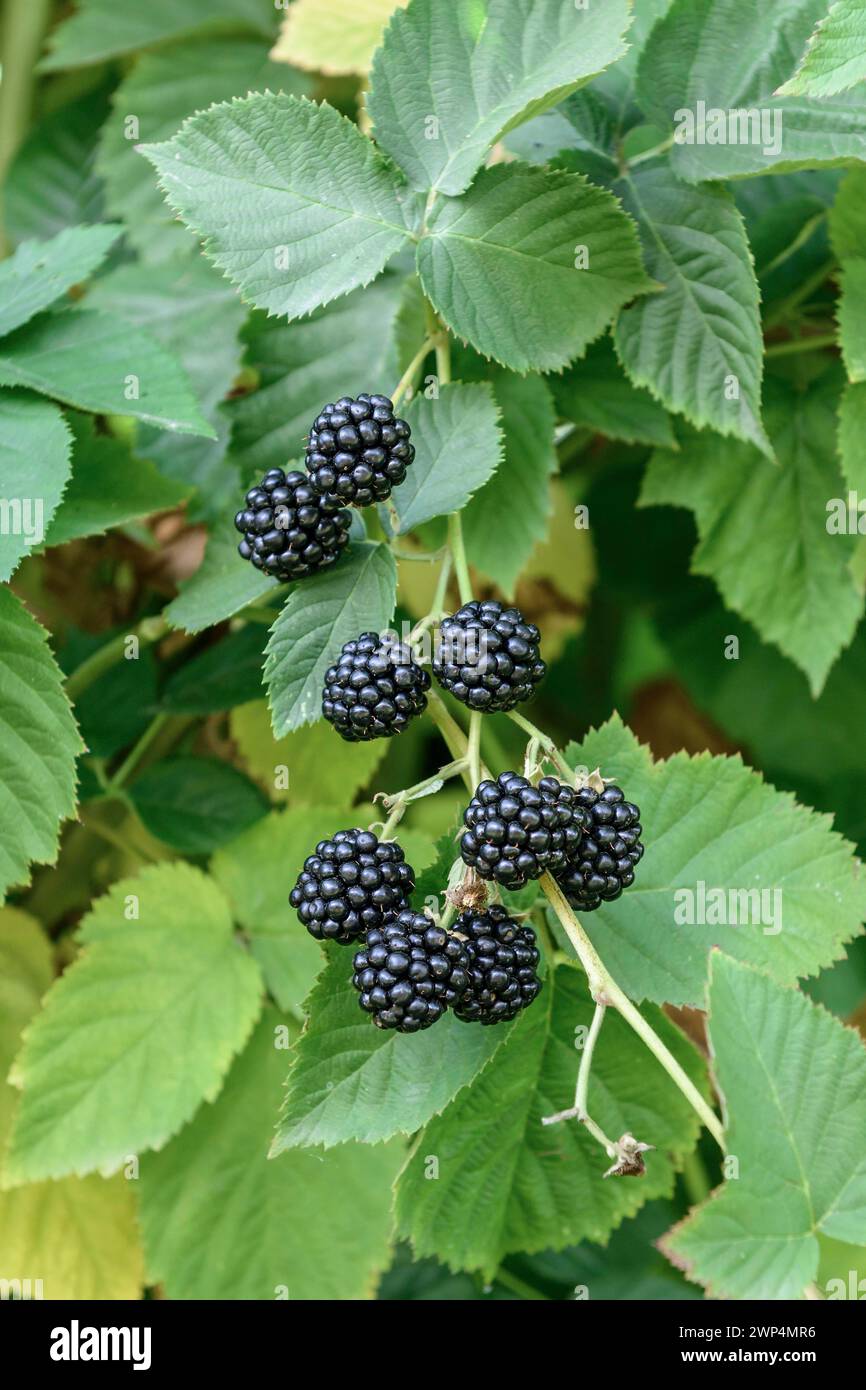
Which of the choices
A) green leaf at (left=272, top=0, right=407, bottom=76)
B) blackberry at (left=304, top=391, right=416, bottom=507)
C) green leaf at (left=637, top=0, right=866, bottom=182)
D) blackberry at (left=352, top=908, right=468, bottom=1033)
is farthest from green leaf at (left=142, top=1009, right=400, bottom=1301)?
green leaf at (left=272, top=0, right=407, bottom=76)

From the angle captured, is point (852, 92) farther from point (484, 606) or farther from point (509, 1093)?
point (509, 1093)

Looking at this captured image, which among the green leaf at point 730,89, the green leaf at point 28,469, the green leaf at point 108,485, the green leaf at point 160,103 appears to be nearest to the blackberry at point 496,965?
the green leaf at point 28,469

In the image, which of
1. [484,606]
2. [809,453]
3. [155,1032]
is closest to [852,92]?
[809,453]

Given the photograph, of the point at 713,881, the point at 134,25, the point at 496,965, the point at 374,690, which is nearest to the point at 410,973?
the point at 496,965

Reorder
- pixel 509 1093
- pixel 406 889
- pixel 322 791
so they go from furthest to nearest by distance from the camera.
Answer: pixel 322 791 < pixel 509 1093 < pixel 406 889

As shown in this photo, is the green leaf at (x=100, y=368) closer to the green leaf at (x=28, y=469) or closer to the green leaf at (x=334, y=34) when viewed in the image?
the green leaf at (x=28, y=469)

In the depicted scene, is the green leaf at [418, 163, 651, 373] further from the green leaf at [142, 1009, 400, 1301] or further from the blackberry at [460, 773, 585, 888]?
the green leaf at [142, 1009, 400, 1301]
